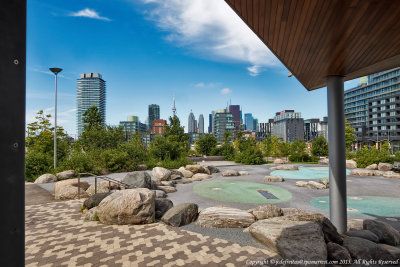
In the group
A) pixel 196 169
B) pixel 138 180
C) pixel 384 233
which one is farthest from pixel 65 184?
pixel 384 233

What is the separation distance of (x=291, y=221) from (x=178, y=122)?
89.5 ft

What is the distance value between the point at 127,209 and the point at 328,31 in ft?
23.4

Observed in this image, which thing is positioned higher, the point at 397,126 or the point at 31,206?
the point at 397,126

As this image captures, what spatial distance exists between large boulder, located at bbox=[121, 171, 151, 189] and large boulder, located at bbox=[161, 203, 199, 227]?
4743 mm

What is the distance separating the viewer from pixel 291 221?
18.6ft

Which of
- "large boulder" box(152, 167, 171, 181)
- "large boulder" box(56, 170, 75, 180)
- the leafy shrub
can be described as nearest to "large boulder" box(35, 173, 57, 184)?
"large boulder" box(56, 170, 75, 180)

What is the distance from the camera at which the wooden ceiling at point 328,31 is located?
357 centimetres

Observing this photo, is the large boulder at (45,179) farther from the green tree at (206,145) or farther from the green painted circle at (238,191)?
the green tree at (206,145)

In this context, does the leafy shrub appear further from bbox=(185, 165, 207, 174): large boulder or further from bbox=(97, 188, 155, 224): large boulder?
bbox=(97, 188, 155, 224): large boulder

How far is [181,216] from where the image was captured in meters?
7.10

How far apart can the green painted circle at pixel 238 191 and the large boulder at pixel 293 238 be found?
18.7ft

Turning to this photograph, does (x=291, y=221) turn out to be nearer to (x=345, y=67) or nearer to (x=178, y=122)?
(x=345, y=67)

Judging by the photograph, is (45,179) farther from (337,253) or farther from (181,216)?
(337,253)

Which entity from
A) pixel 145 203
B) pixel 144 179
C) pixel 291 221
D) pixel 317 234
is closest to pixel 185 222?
pixel 145 203
